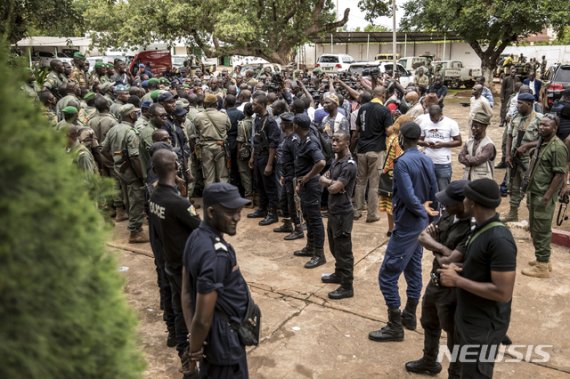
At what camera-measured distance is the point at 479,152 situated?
20.4 feet

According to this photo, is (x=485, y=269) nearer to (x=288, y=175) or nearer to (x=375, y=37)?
(x=288, y=175)

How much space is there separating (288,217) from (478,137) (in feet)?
9.69

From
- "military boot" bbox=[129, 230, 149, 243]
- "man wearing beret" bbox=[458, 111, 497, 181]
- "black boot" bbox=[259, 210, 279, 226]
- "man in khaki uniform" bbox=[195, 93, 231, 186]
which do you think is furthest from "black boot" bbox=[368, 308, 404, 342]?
"man in khaki uniform" bbox=[195, 93, 231, 186]

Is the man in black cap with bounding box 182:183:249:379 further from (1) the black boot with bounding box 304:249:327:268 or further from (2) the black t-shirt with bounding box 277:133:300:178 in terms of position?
(2) the black t-shirt with bounding box 277:133:300:178

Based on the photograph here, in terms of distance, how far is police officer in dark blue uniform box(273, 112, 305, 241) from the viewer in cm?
650

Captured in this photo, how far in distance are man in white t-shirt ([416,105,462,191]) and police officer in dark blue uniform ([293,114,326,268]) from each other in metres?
1.92

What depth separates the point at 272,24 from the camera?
69.3 feet

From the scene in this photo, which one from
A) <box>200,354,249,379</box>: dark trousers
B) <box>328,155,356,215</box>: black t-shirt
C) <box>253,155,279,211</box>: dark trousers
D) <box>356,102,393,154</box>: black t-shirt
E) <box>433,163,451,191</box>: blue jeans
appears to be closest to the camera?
<box>200,354,249,379</box>: dark trousers

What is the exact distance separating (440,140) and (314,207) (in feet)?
7.40

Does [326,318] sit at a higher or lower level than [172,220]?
lower

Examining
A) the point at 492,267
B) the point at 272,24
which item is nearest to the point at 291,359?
the point at 492,267

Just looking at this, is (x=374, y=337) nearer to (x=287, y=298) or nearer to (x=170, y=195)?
(x=287, y=298)

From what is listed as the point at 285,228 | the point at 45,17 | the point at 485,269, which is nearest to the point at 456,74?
the point at 285,228

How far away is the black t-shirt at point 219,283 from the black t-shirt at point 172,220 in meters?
0.83
